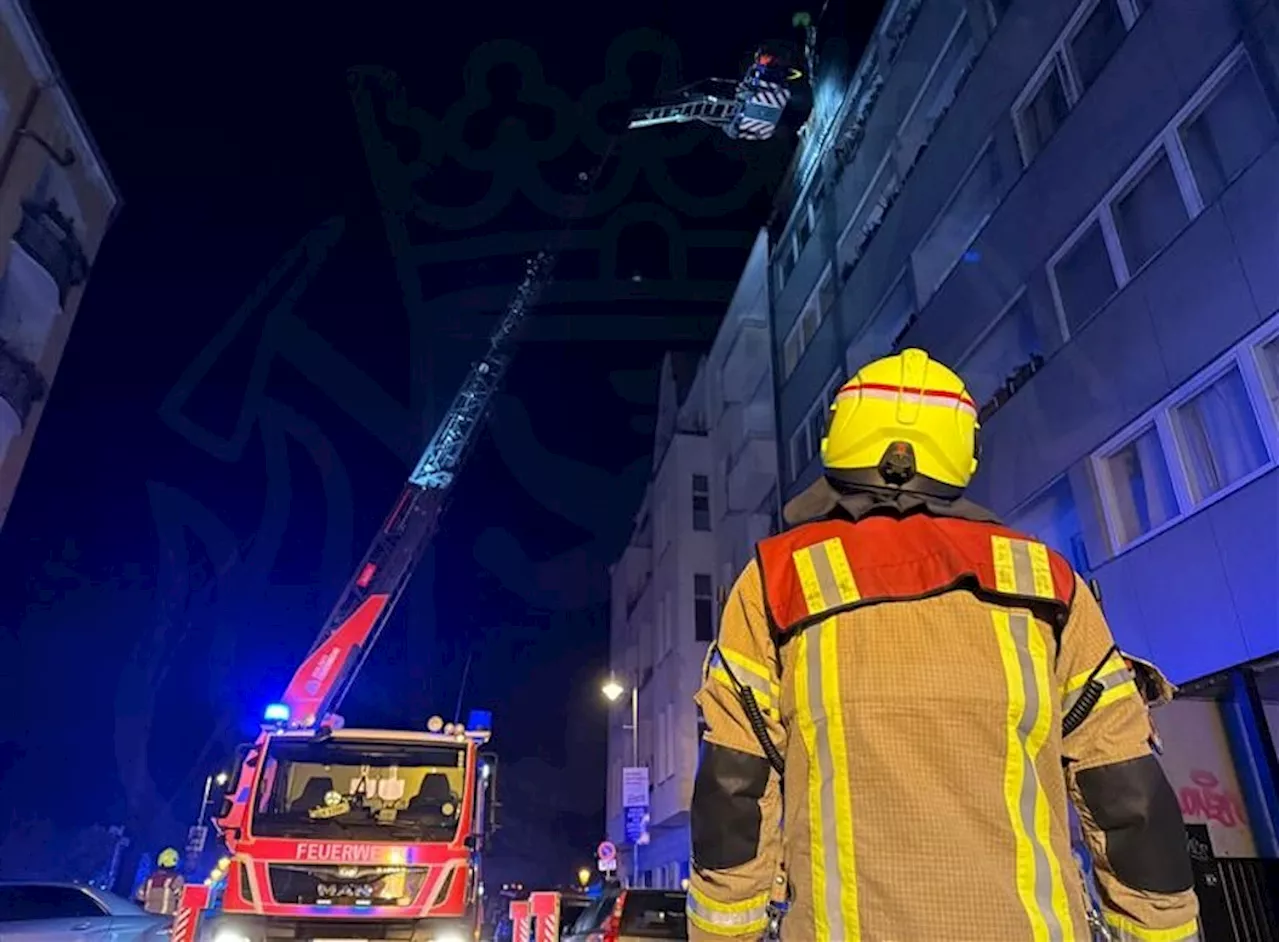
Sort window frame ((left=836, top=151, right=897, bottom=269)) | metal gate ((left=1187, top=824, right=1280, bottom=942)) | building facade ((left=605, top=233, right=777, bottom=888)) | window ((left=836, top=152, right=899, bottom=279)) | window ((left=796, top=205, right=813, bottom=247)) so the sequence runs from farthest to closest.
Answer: building facade ((left=605, top=233, right=777, bottom=888)) → window ((left=796, top=205, right=813, bottom=247)) → window frame ((left=836, top=151, right=897, bottom=269)) → window ((left=836, top=152, right=899, bottom=279)) → metal gate ((left=1187, top=824, right=1280, bottom=942))

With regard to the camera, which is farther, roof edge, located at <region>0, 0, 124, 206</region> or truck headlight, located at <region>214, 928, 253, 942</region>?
roof edge, located at <region>0, 0, 124, 206</region>

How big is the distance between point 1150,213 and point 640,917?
9808mm

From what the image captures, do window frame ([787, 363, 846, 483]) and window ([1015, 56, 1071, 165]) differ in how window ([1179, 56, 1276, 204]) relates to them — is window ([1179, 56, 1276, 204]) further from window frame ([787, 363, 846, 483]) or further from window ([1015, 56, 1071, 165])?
window frame ([787, 363, 846, 483])

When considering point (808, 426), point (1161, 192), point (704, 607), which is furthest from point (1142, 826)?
point (704, 607)

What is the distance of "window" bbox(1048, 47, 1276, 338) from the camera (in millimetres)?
8977

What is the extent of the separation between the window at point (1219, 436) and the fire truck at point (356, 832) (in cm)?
794

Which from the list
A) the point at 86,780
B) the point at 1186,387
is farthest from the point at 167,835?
the point at 1186,387

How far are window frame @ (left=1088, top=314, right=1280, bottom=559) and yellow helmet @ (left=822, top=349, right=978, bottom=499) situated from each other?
7.47 metres

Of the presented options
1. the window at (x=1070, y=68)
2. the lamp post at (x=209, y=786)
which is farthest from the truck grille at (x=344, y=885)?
the window at (x=1070, y=68)

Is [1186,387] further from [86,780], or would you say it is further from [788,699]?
[86,780]

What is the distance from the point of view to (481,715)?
9945mm

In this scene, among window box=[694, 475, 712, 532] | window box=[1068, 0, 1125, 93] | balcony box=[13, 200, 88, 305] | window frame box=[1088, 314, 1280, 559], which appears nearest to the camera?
window frame box=[1088, 314, 1280, 559]

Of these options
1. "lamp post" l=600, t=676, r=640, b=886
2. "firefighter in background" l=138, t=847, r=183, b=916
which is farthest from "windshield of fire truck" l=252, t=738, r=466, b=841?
"lamp post" l=600, t=676, r=640, b=886

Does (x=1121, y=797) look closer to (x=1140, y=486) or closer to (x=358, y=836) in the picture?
(x=358, y=836)
